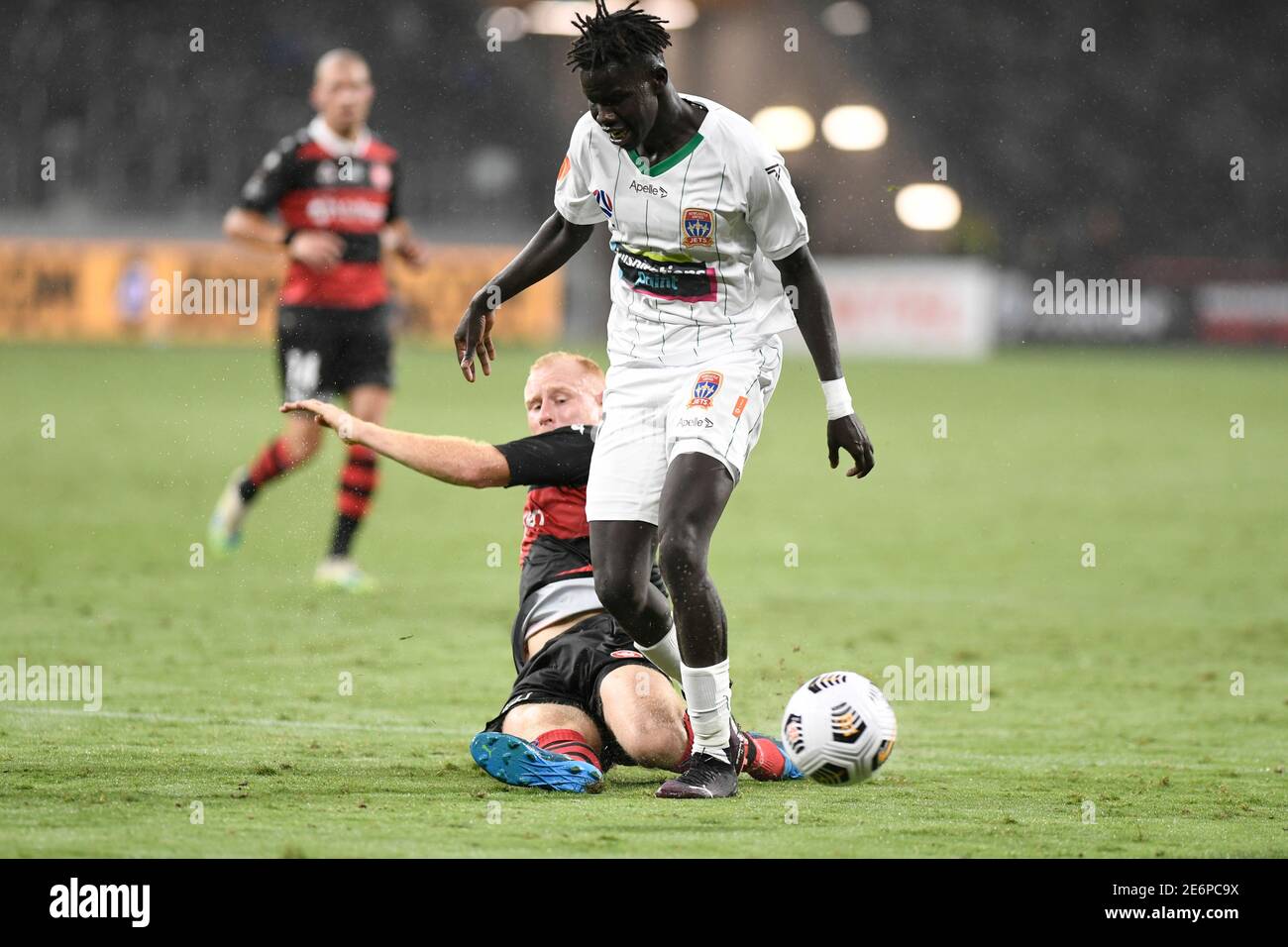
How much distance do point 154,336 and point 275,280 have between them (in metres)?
3.46

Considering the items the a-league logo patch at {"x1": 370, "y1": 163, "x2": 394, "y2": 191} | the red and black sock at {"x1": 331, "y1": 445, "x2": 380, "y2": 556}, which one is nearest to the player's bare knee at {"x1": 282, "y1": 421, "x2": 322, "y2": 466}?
the red and black sock at {"x1": 331, "y1": 445, "x2": 380, "y2": 556}

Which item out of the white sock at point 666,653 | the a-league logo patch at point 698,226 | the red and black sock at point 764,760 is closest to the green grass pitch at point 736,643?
the red and black sock at point 764,760

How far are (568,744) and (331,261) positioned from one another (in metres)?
5.13

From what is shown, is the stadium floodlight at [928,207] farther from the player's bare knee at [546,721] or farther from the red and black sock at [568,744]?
the red and black sock at [568,744]

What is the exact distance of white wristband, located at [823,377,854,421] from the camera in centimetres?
501

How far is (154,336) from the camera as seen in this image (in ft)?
90.3

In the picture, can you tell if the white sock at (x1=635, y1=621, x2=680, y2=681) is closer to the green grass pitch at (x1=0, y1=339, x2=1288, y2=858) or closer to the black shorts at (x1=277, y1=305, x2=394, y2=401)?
the green grass pitch at (x1=0, y1=339, x2=1288, y2=858)

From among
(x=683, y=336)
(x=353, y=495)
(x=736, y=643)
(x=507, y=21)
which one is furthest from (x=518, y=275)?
(x=507, y=21)

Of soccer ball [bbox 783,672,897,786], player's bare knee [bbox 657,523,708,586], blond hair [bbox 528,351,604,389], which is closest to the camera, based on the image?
player's bare knee [bbox 657,523,708,586]

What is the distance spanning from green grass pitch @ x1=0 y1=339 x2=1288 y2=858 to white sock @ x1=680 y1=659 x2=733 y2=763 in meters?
0.21

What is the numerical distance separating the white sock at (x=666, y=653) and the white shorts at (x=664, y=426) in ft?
1.50

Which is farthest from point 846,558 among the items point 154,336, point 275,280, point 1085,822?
point 154,336

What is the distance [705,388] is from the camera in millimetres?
5039

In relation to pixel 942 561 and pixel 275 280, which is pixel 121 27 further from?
pixel 942 561
